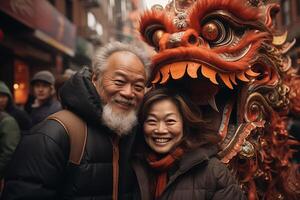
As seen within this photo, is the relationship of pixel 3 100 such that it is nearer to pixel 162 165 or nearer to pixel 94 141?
pixel 94 141

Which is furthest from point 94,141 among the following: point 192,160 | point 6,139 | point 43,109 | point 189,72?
point 43,109

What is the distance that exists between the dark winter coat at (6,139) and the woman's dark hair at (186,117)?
2.20m

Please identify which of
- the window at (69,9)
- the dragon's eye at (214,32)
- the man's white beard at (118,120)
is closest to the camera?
the man's white beard at (118,120)

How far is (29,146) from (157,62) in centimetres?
103

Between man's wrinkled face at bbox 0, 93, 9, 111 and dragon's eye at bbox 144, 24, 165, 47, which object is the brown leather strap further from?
man's wrinkled face at bbox 0, 93, 9, 111

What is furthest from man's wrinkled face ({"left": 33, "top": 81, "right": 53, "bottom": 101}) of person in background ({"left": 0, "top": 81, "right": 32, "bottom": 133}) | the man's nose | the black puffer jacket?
the man's nose

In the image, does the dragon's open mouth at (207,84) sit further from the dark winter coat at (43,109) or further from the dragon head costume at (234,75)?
the dark winter coat at (43,109)

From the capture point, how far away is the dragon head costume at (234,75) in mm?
2422

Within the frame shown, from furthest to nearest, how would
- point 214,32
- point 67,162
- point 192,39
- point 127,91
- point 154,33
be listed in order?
point 154,33
point 214,32
point 192,39
point 127,91
point 67,162

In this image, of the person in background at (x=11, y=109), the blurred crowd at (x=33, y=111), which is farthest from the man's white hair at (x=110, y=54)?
the person in background at (x=11, y=109)

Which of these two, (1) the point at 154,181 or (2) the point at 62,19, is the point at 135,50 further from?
(2) the point at 62,19

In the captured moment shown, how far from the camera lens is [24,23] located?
852 centimetres

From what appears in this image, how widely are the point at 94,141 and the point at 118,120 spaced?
0.62 ft

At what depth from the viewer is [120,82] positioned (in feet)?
7.04
